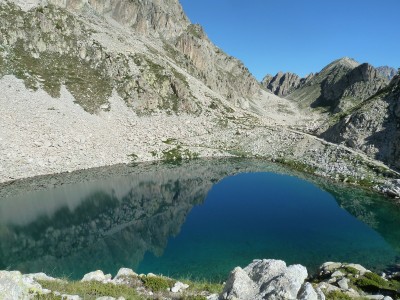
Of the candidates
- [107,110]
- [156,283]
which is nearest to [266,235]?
[156,283]

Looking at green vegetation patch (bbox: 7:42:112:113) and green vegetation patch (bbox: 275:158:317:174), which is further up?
green vegetation patch (bbox: 7:42:112:113)

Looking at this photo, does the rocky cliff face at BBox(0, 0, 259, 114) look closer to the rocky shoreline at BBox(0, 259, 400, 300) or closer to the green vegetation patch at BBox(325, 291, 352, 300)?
the rocky shoreline at BBox(0, 259, 400, 300)

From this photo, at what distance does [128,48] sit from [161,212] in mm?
84649

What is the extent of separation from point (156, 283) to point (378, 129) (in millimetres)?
67539

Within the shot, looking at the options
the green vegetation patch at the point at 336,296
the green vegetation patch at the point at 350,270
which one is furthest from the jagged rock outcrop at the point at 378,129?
the green vegetation patch at the point at 336,296

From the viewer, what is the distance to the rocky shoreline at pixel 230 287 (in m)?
11.6

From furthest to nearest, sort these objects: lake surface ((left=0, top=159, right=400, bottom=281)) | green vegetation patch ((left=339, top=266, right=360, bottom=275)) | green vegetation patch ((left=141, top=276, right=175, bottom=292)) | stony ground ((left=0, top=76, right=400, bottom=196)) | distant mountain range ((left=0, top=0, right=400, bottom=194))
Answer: distant mountain range ((left=0, top=0, right=400, bottom=194)) < stony ground ((left=0, top=76, right=400, bottom=196)) < lake surface ((left=0, top=159, right=400, bottom=281)) < green vegetation patch ((left=339, top=266, right=360, bottom=275)) < green vegetation patch ((left=141, top=276, right=175, bottom=292))

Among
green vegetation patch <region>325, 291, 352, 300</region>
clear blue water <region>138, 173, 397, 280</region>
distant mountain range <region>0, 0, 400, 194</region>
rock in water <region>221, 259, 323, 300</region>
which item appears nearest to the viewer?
rock in water <region>221, 259, 323, 300</region>

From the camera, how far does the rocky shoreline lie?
37.9 ft

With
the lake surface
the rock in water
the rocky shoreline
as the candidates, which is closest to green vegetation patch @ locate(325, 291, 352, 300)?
the rocky shoreline

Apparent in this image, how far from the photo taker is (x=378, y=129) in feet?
231

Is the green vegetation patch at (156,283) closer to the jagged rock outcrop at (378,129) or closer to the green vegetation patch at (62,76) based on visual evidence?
the jagged rock outcrop at (378,129)

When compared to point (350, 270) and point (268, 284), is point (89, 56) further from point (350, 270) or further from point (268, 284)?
point (268, 284)

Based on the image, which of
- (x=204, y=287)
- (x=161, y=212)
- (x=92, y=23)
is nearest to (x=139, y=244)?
(x=161, y=212)
